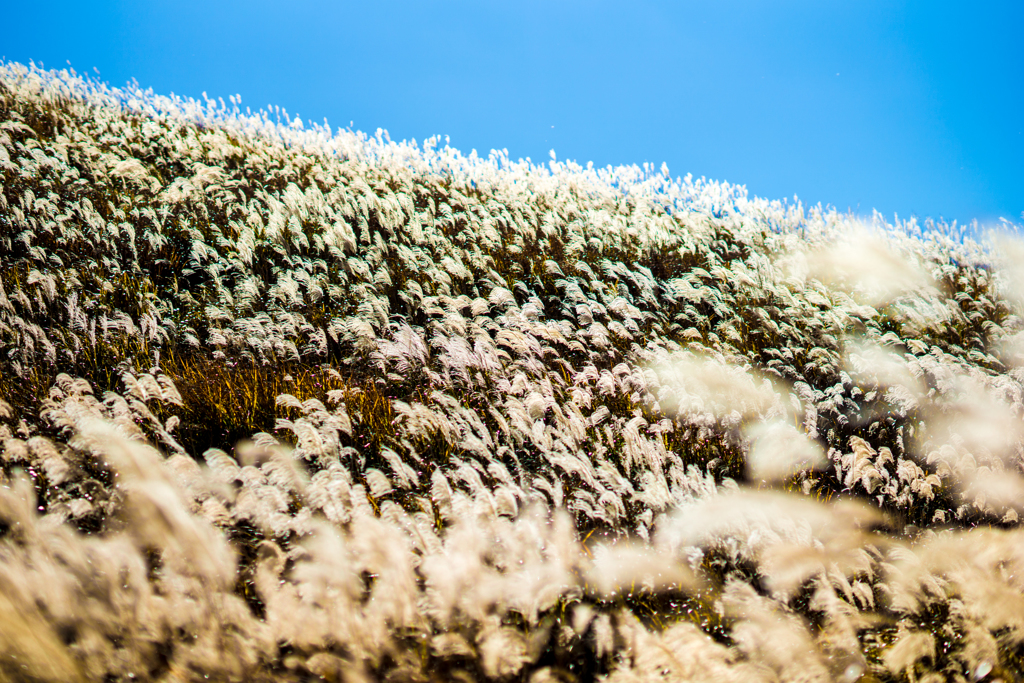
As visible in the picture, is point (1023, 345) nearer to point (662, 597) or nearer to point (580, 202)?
point (662, 597)

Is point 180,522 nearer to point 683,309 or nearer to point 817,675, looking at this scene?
point 817,675

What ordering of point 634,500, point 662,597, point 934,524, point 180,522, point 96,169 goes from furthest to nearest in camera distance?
point 96,169, point 934,524, point 634,500, point 662,597, point 180,522

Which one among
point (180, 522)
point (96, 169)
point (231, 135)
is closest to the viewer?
point (180, 522)

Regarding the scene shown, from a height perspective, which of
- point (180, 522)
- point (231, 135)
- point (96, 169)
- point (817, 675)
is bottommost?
point (817, 675)

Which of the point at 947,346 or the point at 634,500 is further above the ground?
the point at 947,346

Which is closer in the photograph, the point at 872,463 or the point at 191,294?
the point at 872,463

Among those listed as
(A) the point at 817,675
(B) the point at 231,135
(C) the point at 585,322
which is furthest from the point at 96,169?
(A) the point at 817,675
